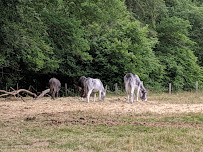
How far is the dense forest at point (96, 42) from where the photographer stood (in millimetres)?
16906

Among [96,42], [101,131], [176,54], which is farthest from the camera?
[176,54]

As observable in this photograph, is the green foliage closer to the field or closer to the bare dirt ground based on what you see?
the bare dirt ground

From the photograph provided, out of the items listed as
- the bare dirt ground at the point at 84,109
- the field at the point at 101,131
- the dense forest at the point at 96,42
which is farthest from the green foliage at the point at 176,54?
the field at the point at 101,131

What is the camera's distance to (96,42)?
108 ft

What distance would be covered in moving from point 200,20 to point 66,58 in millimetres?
20016

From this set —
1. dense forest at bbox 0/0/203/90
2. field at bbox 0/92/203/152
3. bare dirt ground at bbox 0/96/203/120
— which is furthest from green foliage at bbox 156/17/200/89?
field at bbox 0/92/203/152

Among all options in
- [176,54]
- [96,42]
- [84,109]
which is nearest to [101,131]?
[84,109]

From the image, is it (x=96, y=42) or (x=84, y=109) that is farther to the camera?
(x=96, y=42)

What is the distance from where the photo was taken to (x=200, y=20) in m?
43.9

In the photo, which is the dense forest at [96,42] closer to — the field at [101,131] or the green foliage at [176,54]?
the green foliage at [176,54]

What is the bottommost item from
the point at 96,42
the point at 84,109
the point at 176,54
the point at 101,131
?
the point at 101,131

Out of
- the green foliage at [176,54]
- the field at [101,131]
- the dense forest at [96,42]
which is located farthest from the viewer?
the green foliage at [176,54]

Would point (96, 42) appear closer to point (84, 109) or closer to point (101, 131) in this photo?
point (84, 109)

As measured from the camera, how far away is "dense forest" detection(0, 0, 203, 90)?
16906 mm
